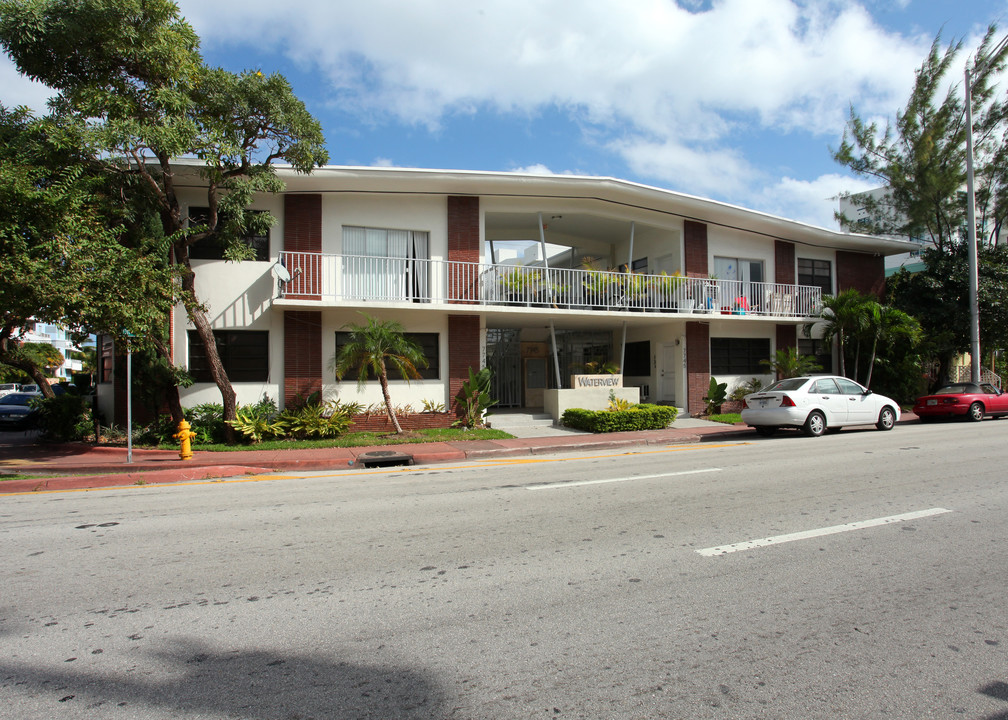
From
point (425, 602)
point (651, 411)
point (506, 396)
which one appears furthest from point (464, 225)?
point (425, 602)

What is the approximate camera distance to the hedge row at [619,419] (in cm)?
1517

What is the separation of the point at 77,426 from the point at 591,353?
15.3 meters

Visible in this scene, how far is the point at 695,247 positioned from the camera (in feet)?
64.7

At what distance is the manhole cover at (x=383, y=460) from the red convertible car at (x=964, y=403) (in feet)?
51.7

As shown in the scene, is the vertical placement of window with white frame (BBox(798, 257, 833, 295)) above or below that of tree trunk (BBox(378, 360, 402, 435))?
Result: above

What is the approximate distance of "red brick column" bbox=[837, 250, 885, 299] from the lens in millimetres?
22797

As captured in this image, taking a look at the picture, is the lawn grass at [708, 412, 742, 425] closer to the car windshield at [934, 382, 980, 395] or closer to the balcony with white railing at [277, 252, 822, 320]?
the balcony with white railing at [277, 252, 822, 320]

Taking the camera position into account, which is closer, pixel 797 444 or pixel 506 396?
pixel 797 444

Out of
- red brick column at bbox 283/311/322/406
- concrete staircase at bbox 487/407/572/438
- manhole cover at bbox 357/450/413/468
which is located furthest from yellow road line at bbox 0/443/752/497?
red brick column at bbox 283/311/322/406

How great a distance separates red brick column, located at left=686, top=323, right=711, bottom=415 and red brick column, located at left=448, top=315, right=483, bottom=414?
7048mm

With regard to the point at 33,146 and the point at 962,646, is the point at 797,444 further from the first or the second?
the point at 33,146

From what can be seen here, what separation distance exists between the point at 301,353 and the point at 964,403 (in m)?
18.9

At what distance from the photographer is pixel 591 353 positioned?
850 inches

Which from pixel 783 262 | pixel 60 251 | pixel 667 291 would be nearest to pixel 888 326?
pixel 783 262
